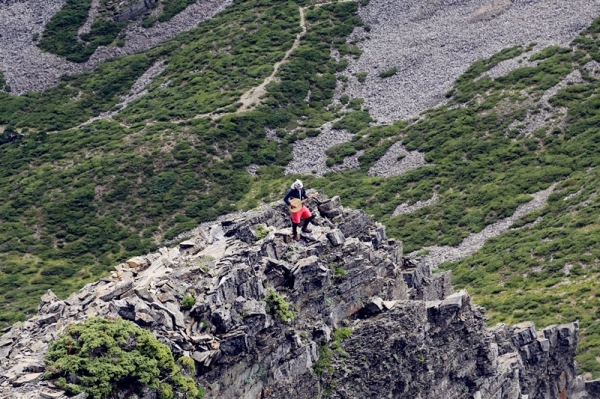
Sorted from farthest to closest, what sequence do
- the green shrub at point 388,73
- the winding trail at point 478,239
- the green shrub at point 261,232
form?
the green shrub at point 388,73 < the winding trail at point 478,239 < the green shrub at point 261,232

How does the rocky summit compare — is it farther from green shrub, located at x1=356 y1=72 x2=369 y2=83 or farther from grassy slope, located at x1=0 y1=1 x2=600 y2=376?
green shrub, located at x1=356 y1=72 x2=369 y2=83

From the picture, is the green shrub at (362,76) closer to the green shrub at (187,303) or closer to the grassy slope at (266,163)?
the grassy slope at (266,163)

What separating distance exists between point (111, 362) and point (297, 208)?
39.9ft

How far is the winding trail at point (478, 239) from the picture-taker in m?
110

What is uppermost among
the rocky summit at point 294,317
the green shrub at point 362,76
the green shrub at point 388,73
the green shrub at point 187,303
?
the green shrub at point 187,303

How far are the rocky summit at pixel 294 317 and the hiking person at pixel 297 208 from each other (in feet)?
→ 1.34

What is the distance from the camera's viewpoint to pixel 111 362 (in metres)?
36.8

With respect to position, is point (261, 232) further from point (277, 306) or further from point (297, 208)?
point (277, 306)

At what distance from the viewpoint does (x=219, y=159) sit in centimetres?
14438

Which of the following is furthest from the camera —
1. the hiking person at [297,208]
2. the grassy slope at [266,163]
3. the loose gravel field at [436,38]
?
the loose gravel field at [436,38]

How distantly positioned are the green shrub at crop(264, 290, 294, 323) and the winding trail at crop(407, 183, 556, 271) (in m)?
65.5

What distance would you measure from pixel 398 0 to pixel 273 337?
142 meters

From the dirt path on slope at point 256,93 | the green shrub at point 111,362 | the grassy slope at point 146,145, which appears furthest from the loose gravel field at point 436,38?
the green shrub at point 111,362

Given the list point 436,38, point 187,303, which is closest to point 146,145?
point 436,38
